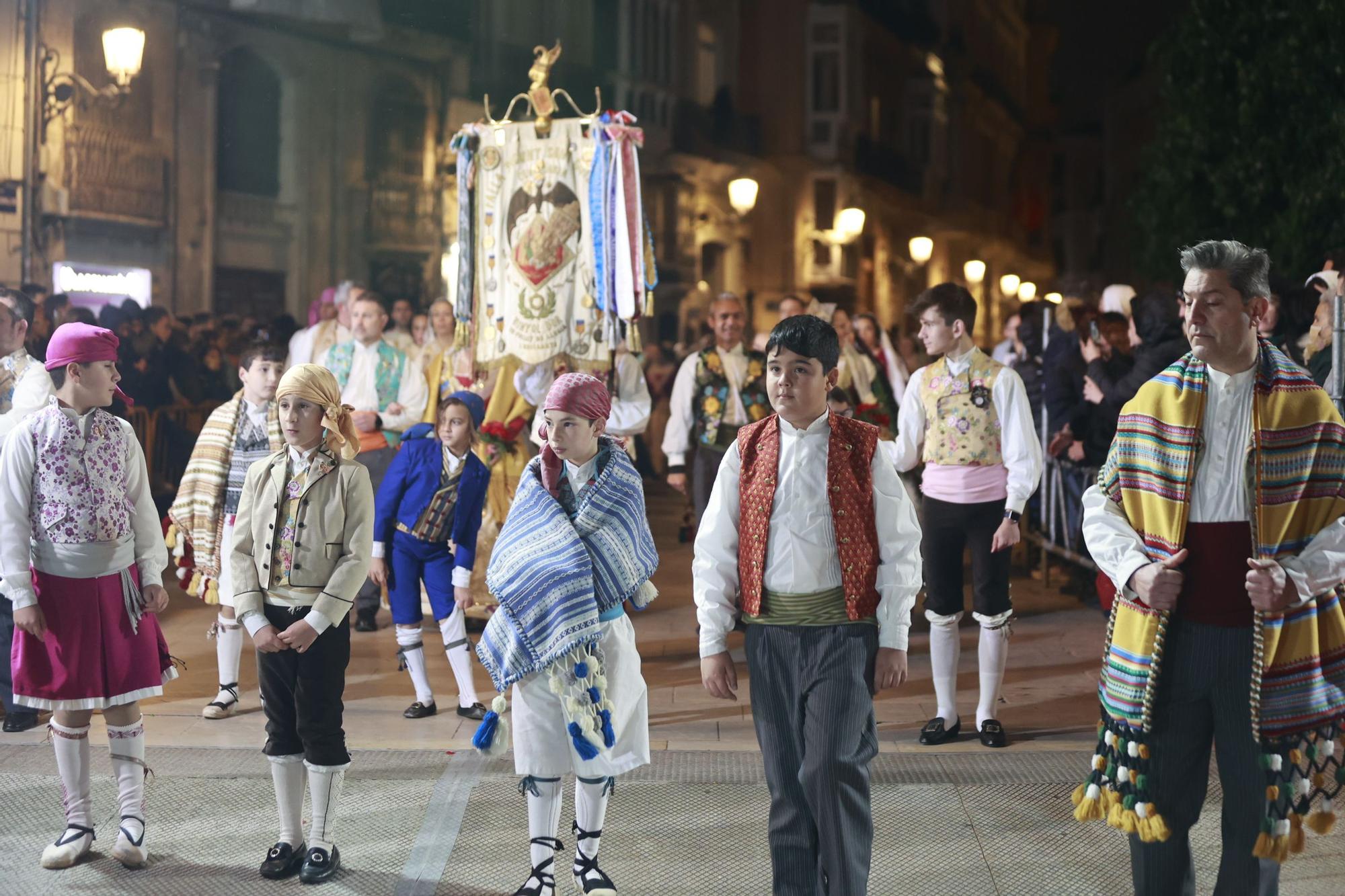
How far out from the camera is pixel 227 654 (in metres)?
7.10

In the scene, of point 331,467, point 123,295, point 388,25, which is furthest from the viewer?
point 388,25

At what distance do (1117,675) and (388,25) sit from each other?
65.3ft

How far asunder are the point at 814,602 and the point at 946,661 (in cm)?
262

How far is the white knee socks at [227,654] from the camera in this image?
7027 mm

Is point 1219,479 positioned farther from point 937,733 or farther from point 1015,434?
point 937,733

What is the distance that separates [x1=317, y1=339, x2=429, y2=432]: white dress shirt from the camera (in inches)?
346

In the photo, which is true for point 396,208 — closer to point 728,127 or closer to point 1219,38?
point 728,127

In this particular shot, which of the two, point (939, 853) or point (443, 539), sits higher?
point (443, 539)

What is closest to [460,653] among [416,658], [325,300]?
[416,658]

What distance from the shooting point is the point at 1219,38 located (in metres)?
15.7

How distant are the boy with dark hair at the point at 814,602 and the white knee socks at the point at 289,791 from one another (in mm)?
1564

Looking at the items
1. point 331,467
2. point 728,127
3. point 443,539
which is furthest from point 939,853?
point 728,127

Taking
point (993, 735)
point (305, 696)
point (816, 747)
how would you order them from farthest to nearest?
point (993, 735)
point (305, 696)
point (816, 747)

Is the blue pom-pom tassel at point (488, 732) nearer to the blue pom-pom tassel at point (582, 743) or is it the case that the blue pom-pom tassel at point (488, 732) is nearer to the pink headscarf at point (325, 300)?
the blue pom-pom tassel at point (582, 743)
